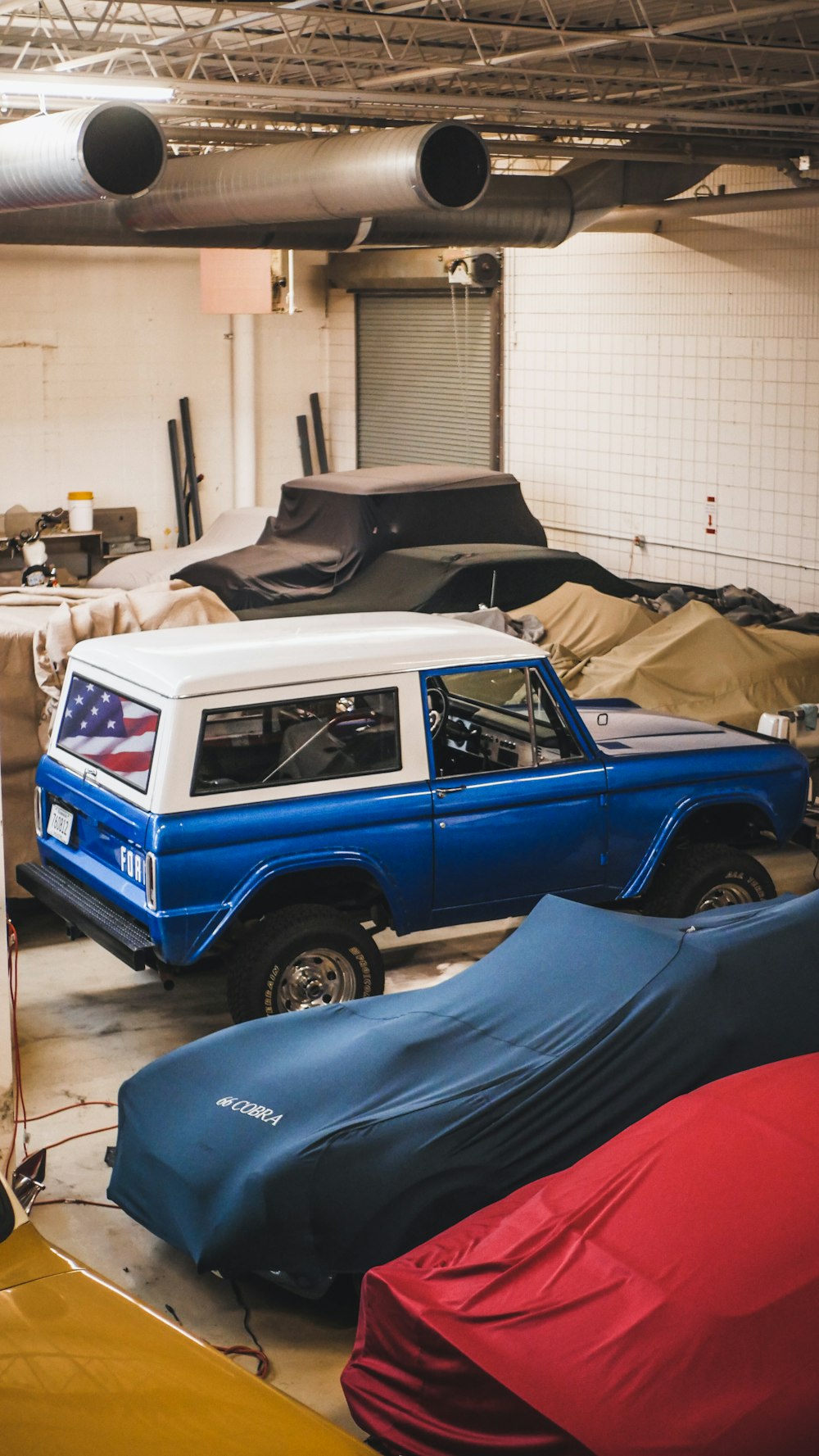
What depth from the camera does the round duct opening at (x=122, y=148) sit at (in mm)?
7203

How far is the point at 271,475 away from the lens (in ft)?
61.7

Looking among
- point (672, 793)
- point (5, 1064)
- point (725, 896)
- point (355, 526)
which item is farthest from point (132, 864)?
point (355, 526)

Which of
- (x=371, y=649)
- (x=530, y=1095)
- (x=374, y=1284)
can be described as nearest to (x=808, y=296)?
(x=371, y=649)

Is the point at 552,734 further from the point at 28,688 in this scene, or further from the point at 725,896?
the point at 28,688

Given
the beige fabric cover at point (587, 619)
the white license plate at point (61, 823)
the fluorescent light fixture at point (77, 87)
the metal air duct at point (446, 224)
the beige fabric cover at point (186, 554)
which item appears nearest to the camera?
the white license plate at point (61, 823)

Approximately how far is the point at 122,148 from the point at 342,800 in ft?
11.3


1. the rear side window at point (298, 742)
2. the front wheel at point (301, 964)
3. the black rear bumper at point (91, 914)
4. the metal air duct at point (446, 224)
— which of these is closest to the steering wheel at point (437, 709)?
the rear side window at point (298, 742)

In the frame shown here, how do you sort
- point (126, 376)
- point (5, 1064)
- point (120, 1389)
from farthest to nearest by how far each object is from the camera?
point (126, 376) → point (5, 1064) → point (120, 1389)

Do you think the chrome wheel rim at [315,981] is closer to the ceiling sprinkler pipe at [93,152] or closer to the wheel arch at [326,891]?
the wheel arch at [326,891]

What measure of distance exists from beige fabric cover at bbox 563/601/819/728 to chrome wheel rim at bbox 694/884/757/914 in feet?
8.95

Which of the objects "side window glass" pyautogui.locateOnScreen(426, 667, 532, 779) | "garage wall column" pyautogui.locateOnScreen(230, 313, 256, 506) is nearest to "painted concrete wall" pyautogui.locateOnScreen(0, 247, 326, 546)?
"garage wall column" pyautogui.locateOnScreen(230, 313, 256, 506)

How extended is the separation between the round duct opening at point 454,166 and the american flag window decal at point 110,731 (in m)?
3.22

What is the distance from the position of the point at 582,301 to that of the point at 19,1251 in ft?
42.8

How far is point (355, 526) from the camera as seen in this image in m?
13.1
